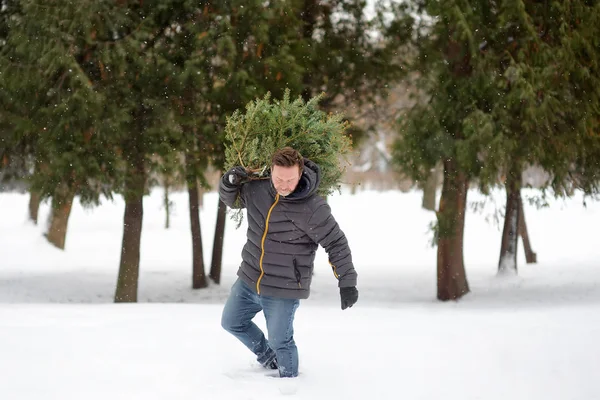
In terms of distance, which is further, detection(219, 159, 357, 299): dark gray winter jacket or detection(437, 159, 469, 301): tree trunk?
detection(437, 159, 469, 301): tree trunk

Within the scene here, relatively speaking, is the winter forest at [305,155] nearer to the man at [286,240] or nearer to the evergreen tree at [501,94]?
the evergreen tree at [501,94]

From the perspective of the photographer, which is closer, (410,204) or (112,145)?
(112,145)

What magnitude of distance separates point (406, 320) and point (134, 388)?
3.92 metres

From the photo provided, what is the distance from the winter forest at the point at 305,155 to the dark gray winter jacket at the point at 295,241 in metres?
0.53

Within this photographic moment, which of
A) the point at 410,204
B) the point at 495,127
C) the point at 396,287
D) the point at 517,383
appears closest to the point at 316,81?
the point at 495,127

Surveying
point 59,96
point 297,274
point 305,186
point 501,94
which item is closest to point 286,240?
point 297,274

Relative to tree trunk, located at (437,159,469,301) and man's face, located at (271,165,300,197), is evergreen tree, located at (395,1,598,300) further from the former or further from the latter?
man's face, located at (271,165,300,197)

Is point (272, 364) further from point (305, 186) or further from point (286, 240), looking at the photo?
point (305, 186)

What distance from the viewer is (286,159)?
4.53 metres

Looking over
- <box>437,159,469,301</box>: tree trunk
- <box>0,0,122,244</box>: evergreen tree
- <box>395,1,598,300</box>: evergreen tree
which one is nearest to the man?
<box>0,0,122,244</box>: evergreen tree

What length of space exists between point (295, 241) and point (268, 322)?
60cm

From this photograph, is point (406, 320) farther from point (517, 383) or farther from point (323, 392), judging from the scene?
point (323, 392)

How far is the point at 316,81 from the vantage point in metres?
13.3

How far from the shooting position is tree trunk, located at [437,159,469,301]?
38.9ft
